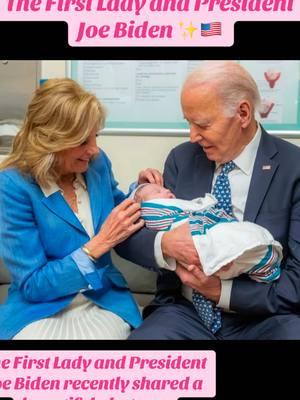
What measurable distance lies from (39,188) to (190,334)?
68cm

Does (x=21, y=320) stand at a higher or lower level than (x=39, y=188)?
lower

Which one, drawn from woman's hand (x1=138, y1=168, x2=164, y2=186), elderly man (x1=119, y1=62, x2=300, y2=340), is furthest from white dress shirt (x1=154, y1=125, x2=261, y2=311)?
woman's hand (x1=138, y1=168, x2=164, y2=186)

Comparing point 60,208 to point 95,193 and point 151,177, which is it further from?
point 151,177

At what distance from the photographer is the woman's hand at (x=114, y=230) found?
153cm

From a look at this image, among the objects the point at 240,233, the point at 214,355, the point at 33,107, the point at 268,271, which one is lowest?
the point at 214,355

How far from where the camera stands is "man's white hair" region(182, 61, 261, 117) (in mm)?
1537

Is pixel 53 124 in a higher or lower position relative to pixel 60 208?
Answer: higher

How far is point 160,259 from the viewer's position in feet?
5.15

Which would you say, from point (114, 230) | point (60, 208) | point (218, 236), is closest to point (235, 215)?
point (218, 236)

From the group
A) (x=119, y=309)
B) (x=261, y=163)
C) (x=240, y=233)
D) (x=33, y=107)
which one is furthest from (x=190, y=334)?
(x=33, y=107)

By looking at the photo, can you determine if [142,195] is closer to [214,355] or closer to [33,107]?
[33,107]

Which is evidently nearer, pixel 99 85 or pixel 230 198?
pixel 230 198

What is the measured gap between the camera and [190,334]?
5.04 ft

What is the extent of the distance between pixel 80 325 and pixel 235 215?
0.63 meters
